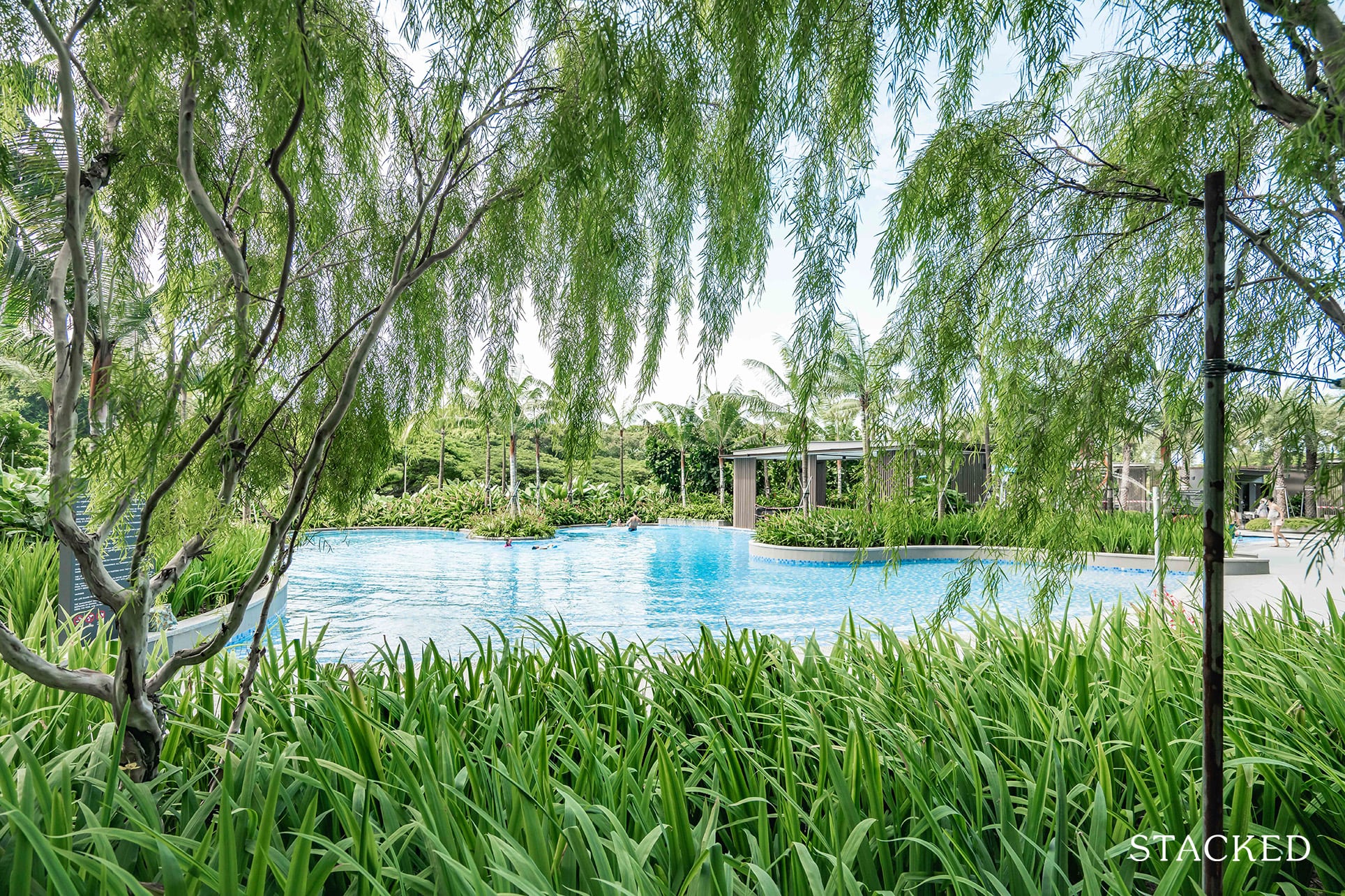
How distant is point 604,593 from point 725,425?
17.7 metres

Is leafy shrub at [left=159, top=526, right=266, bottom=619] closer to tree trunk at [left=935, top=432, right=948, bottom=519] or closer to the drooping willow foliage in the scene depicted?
tree trunk at [left=935, top=432, right=948, bottom=519]

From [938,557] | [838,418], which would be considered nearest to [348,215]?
[938,557]

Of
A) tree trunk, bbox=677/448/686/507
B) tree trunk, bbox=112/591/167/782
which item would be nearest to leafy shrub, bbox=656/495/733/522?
tree trunk, bbox=677/448/686/507

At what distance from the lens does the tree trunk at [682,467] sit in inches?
1202

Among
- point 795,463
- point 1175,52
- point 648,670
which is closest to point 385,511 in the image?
point 795,463

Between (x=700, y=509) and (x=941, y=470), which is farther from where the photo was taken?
(x=700, y=509)

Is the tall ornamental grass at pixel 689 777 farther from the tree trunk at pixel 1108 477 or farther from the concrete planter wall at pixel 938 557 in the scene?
the concrete planter wall at pixel 938 557

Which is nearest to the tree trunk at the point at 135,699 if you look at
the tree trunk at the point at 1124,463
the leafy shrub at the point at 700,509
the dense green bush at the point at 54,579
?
the dense green bush at the point at 54,579

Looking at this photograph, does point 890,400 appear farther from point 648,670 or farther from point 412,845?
point 412,845

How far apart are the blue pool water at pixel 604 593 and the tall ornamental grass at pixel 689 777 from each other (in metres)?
3.92

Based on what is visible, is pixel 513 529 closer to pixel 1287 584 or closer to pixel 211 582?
pixel 211 582

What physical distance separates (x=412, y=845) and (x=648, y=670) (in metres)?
1.39

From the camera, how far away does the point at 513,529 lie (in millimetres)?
21469

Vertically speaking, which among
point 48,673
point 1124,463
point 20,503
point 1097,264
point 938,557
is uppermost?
point 1097,264
